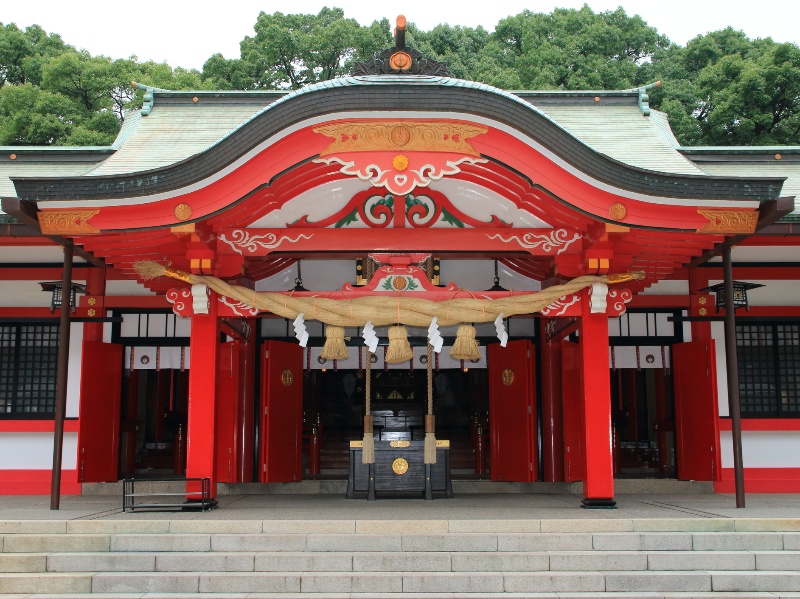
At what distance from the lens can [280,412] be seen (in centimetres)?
1166

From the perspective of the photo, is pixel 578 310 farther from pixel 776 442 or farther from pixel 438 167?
pixel 776 442

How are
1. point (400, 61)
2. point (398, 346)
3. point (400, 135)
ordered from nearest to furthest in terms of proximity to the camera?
1. point (400, 135)
2. point (400, 61)
3. point (398, 346)

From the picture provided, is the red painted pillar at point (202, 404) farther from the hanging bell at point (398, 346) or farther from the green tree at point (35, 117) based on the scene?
the green tree at point (35, 117)

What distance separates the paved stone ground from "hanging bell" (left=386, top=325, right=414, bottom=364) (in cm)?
159

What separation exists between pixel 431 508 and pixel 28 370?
602 cm

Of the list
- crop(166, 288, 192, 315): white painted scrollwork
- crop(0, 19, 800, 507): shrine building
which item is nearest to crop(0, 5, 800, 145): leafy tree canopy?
crop(0, 19, 800, 507): shrine building

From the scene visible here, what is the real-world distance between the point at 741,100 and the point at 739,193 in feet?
62.4

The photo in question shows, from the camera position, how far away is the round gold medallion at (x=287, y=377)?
11742 millimetres

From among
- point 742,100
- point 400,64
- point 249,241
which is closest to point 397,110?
point 400,64

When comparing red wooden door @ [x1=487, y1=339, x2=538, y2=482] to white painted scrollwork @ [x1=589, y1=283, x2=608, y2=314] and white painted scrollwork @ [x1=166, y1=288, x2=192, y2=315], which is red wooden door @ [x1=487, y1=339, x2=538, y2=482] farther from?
white painted scrollwork @ [x1=166, y1=288, x2=192, y2=315]

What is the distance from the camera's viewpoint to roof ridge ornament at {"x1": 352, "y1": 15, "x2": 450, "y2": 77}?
8461mm

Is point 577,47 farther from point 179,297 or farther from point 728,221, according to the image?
point 179,297

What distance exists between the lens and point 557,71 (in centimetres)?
2984

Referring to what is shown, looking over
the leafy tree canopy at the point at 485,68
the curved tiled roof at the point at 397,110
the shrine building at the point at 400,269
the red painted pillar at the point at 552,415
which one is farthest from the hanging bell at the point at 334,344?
the leafy tree canopy at the point at 485,68
